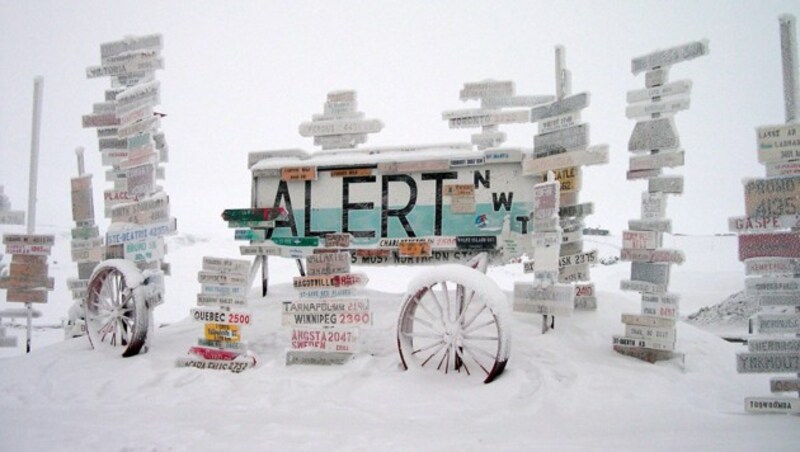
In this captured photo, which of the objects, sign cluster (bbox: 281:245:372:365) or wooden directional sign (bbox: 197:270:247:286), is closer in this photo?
sign cluster (bbox: 281:245:372:365)

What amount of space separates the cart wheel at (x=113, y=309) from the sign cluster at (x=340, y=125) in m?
3.41

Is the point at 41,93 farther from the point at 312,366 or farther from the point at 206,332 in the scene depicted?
the point at 312,366

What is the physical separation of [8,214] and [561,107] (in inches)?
390

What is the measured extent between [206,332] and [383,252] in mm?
2520

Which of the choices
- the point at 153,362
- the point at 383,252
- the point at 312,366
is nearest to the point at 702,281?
the point at 383,252

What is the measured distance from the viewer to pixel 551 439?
3.88m

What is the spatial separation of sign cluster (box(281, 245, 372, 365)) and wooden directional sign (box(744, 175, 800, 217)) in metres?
3.95

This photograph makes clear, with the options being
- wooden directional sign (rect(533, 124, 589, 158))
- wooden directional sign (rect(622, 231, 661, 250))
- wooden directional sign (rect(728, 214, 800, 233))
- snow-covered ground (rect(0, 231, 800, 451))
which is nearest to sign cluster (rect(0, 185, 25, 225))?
snow-covered ground (rect(0, 231, 800, 451))

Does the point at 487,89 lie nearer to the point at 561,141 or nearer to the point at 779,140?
the point at 561,141

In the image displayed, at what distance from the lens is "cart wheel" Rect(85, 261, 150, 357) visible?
259 inches

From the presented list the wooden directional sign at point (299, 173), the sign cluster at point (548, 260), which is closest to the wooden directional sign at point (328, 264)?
the wooden directional sign at point (299, 173)

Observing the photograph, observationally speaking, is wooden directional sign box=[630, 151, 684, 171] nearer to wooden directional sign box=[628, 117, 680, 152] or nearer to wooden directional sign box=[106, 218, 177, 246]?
wooden directional sign box=[628, 117, 680, 152]

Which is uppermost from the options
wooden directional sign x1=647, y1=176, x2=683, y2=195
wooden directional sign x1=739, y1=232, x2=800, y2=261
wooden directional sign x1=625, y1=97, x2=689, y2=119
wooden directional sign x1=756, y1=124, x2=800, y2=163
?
wooden directional sign x1=625, y1=97, x2=689, y2=119

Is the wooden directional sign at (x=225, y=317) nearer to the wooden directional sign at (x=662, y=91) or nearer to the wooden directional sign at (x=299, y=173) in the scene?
the wooden directional sign at (x=299, y=173)
